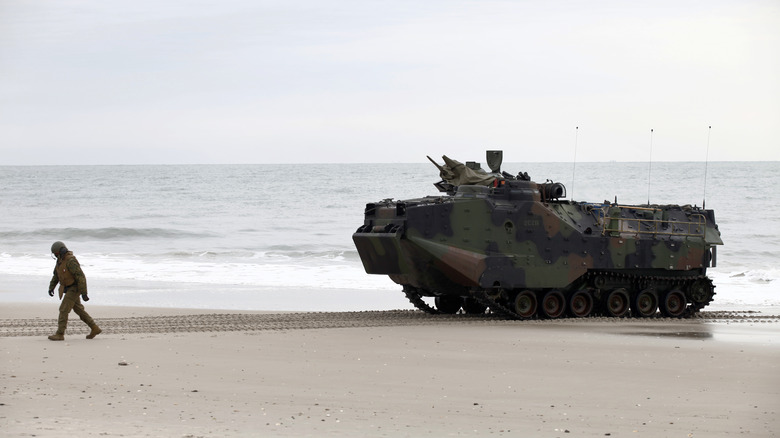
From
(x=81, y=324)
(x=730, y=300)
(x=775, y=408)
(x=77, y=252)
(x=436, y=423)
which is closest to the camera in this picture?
(x=436, y=423)

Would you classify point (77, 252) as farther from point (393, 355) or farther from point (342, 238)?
point (393, 355)

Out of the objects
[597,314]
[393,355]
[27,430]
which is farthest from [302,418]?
[597,314]

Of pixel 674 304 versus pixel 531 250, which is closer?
pixel 531 250

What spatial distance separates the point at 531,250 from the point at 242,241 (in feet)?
69.7

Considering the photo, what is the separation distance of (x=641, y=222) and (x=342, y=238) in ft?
66.2

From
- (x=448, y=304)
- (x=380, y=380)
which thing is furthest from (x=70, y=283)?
(x=448, y=304)

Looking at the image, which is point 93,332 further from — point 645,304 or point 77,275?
point 645,304

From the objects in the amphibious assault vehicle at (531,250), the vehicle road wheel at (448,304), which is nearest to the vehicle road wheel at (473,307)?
the amphibious assault vehicle at (531,250)

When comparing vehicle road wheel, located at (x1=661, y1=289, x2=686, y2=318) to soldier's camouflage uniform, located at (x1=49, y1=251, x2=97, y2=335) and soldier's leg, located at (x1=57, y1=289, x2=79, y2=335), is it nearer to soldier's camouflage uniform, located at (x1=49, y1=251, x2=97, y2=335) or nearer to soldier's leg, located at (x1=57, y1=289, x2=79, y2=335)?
soldier's camouflage uniform, located at (x1=49, y1=251, x2=97, y2=335)

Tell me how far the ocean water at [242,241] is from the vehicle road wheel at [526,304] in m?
4.11

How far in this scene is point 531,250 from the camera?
19281mm

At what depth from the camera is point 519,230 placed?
19.2 metres

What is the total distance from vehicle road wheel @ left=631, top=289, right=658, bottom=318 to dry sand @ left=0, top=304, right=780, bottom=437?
2.89 meters

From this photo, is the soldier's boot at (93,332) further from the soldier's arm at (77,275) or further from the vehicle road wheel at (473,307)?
the vehicle road wheel at (473,307)
